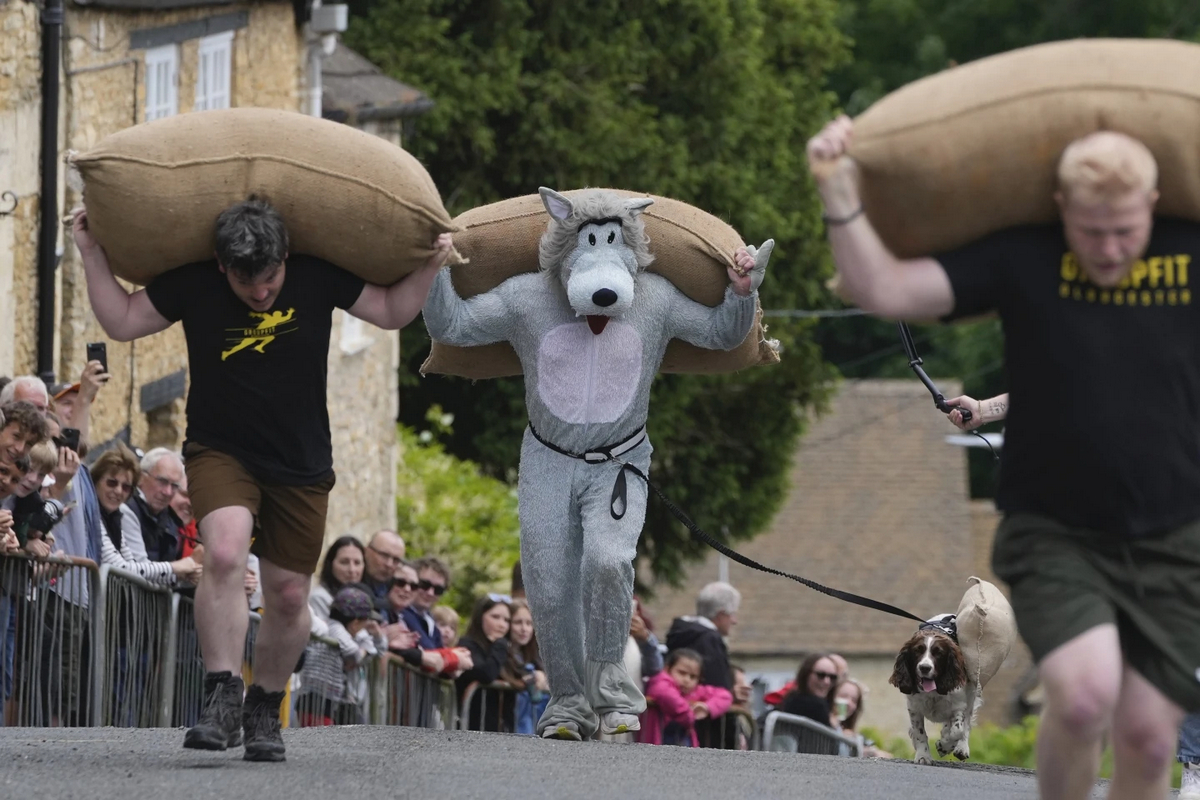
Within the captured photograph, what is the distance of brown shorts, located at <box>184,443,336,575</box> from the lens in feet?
28.6

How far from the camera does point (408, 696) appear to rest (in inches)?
555

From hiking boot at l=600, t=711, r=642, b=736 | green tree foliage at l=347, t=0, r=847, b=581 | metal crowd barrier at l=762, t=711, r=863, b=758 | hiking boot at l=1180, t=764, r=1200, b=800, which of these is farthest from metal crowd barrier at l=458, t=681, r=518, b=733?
green tree foliage at l=347, t=0, r=847, b=581

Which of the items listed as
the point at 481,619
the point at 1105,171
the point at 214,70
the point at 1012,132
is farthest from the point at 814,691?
the point at 1105,171

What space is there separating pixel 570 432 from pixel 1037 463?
4596 mm

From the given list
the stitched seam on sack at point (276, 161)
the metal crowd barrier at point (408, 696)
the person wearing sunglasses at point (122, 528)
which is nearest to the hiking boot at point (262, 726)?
the stitched seam on sack at point (276, 161)

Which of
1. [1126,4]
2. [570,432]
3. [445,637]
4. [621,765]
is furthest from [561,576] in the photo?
[1126,4]

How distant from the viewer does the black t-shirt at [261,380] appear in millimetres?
8805

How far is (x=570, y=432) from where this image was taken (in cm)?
1128

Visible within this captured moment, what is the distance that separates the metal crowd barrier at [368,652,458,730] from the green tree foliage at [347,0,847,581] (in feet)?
47.7

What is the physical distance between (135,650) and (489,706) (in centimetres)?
299

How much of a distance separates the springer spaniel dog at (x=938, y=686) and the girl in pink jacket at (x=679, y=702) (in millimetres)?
2276

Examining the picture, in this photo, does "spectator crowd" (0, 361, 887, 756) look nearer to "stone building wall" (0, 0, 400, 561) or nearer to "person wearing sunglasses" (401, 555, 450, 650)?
"person wearing sunglasses" (401, 555, 450, 650)

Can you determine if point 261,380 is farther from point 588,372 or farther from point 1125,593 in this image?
point 1125,593

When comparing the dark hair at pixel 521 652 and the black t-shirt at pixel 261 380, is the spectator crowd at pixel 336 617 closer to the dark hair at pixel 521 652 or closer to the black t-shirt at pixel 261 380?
the dark hair at pixel 521 652
